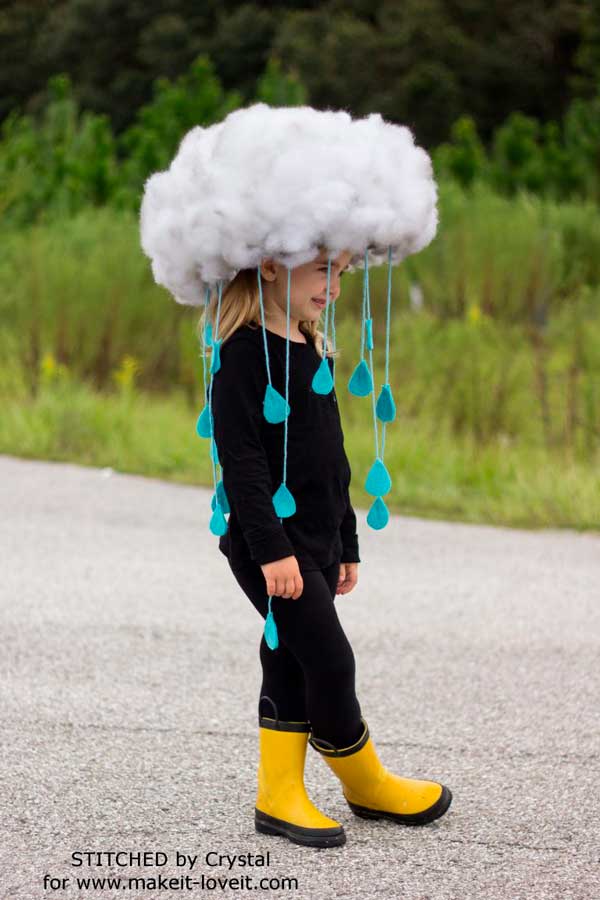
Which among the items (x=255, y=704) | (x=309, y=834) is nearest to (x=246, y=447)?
(x=309, y=834)

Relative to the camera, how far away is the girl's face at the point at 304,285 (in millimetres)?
3000

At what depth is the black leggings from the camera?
2936 mm

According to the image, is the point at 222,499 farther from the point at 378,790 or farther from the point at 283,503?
the point at 378,790

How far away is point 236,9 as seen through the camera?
43062 millimetres

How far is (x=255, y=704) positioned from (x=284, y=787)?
1055 mm

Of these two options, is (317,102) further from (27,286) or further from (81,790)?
(81,790)

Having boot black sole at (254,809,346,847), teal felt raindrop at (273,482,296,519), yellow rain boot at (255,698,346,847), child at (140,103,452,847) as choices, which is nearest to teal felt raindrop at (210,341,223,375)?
child at (140,103,452,847)

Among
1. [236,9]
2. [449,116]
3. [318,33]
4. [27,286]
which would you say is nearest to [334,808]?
[27,286]

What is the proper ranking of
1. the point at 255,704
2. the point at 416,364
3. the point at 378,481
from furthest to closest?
the point at 416,364 → the point at 255,704 → the point at 378,481

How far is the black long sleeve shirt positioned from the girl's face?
70 millimetres

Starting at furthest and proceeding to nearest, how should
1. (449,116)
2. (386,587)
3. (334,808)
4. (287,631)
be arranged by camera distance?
(449,116), (386,587), (334,808), (287,631)

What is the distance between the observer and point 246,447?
2900mm

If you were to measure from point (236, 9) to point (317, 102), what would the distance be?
610 centimetres

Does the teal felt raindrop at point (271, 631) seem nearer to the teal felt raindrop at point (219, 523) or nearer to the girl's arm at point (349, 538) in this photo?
the teal felt raindrop at point (219, 523)
